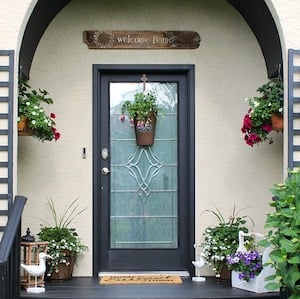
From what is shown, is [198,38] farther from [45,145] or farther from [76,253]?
[76,253]

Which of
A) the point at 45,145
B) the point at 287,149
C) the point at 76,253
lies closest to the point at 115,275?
the point at 76,253

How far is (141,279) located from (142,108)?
57.6 inches

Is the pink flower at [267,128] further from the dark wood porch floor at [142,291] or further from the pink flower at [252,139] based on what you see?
the dark wood porch floor at [142,291]

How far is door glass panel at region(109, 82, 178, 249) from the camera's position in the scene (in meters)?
5.81

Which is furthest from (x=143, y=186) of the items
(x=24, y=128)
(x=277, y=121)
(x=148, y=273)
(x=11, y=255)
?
(x=11, y=255)

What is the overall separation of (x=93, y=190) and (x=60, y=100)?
839mm

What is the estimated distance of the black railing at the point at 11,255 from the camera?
3.99m

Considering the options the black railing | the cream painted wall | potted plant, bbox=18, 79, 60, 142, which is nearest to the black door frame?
the cream painted wall

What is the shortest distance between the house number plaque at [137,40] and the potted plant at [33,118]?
779mm

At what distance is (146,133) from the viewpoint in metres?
5.74

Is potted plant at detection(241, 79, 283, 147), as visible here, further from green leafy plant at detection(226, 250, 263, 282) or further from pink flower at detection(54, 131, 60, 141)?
pink flower at detection(54, 131, 60, 141)

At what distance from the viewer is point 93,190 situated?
570 cm

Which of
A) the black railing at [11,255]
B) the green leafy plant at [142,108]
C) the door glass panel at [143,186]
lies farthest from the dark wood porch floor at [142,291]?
the green leafy plant at [142,108]

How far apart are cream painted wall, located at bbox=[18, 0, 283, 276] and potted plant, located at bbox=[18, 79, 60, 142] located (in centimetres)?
45
